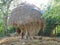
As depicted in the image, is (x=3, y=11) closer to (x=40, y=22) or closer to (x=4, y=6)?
(x=4, y=6)

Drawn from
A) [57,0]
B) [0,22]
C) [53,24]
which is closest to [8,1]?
[0,22]

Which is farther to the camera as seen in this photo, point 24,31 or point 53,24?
point 53,24

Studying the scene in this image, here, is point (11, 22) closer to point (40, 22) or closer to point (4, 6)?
point (40, 22)

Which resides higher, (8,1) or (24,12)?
(8,1)

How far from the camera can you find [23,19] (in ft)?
36.0

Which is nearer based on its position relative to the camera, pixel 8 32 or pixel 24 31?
pixel 24 31

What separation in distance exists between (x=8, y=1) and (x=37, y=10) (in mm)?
4330

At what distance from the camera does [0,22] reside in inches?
588

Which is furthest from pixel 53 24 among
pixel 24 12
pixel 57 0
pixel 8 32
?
pixel 57 0

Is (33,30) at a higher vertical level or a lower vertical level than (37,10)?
lower

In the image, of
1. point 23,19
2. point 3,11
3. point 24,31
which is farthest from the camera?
point 3,11

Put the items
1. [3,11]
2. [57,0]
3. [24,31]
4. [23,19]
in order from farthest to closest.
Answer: [3,11] → [24,31] → [23,19] → [57,0]

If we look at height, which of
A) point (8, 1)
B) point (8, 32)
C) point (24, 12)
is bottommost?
point (8, 32)

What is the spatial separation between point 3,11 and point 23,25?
4.02 m
